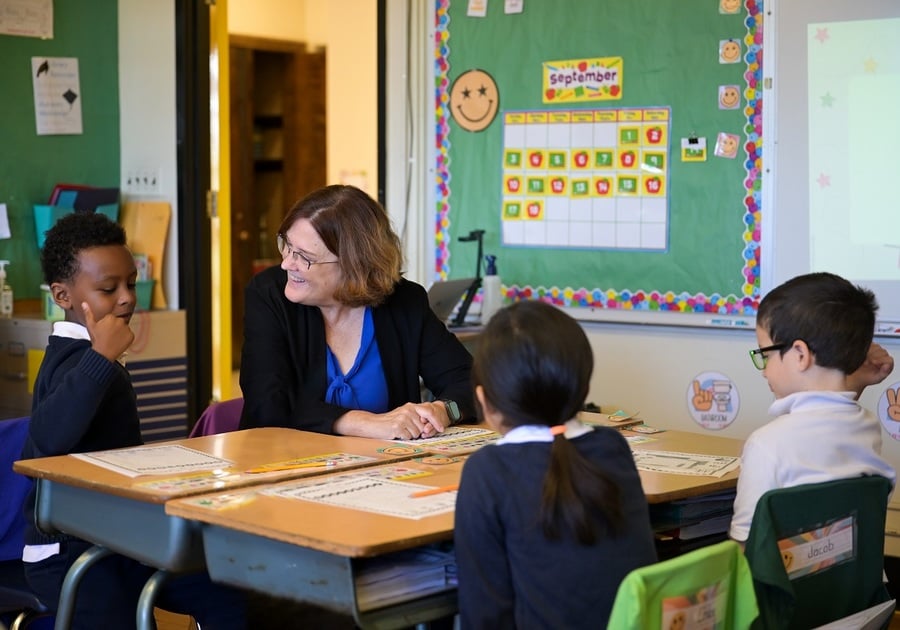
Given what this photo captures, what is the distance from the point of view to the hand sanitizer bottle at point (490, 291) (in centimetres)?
443

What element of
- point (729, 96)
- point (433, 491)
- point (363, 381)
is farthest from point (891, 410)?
point (433, 491)

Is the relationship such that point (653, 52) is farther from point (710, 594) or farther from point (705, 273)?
point (710, 594)

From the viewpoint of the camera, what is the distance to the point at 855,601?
208 cm

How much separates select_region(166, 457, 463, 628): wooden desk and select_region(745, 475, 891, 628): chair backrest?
1.61 feet

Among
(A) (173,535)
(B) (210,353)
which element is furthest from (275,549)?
(B) (210,353)

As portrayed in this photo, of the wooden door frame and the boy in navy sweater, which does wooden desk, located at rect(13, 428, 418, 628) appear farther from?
the wooden door frame

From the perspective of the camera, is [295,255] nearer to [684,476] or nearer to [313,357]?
[313,357]

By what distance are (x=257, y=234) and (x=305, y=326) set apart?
5.64 meters

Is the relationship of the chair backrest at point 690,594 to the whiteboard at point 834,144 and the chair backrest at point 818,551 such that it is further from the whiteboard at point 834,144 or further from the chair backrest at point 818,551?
the whiteboard at point 834,144

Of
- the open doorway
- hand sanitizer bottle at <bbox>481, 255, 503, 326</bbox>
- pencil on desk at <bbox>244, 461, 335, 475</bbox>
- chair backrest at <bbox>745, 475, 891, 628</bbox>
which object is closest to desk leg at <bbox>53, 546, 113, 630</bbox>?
pencil on desk at <bbox>244, 461, 335, 475</bbox>

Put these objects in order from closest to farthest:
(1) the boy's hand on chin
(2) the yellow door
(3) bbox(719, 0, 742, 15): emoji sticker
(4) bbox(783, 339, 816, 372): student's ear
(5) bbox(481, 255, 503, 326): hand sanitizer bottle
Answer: (4) bbox(783, 339, 816, 372): student's ear
(1) the boy's hand on chin
(3) bbox(719, 0, 742, 15): emoji sticker
(5) bbox(481, 255, 503, 326): hand sanitizer bottle
(2) the yellow door

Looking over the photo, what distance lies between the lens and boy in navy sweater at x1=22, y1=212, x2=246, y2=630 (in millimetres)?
2244

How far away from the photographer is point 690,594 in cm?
158

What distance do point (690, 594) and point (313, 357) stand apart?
1.37 meters
